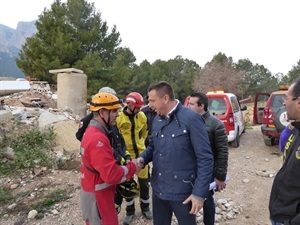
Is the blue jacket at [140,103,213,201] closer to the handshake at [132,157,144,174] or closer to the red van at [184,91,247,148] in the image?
the handshake at [132,157,144,174]

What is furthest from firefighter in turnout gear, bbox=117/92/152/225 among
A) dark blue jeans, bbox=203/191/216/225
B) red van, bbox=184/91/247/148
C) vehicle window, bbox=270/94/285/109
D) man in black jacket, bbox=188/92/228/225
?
vehicle window, bbox=270/94/285/109

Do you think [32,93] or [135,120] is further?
[32,93]

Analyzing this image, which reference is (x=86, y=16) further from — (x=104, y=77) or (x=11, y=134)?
(x=11, y=134)

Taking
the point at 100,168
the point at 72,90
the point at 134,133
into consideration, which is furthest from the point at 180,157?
the point at 72,90

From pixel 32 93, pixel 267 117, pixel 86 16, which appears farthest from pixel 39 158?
pixel 86 16

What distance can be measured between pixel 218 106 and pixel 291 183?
609cm

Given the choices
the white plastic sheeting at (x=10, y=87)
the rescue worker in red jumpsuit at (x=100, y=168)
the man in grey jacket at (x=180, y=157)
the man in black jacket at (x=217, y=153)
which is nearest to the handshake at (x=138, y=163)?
the rescue worker in red jumpsuit at (x=100, y=168)

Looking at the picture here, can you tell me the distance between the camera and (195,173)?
227 cm

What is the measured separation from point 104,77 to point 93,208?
65.3ft

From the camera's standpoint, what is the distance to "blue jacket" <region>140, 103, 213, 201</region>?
7.14 feet

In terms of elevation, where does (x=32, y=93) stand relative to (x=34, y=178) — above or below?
above

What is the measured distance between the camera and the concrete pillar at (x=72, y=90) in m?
10.1

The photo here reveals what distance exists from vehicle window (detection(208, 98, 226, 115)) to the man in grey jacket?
5.42 meters

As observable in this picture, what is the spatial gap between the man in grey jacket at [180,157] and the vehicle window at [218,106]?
5.42 m
